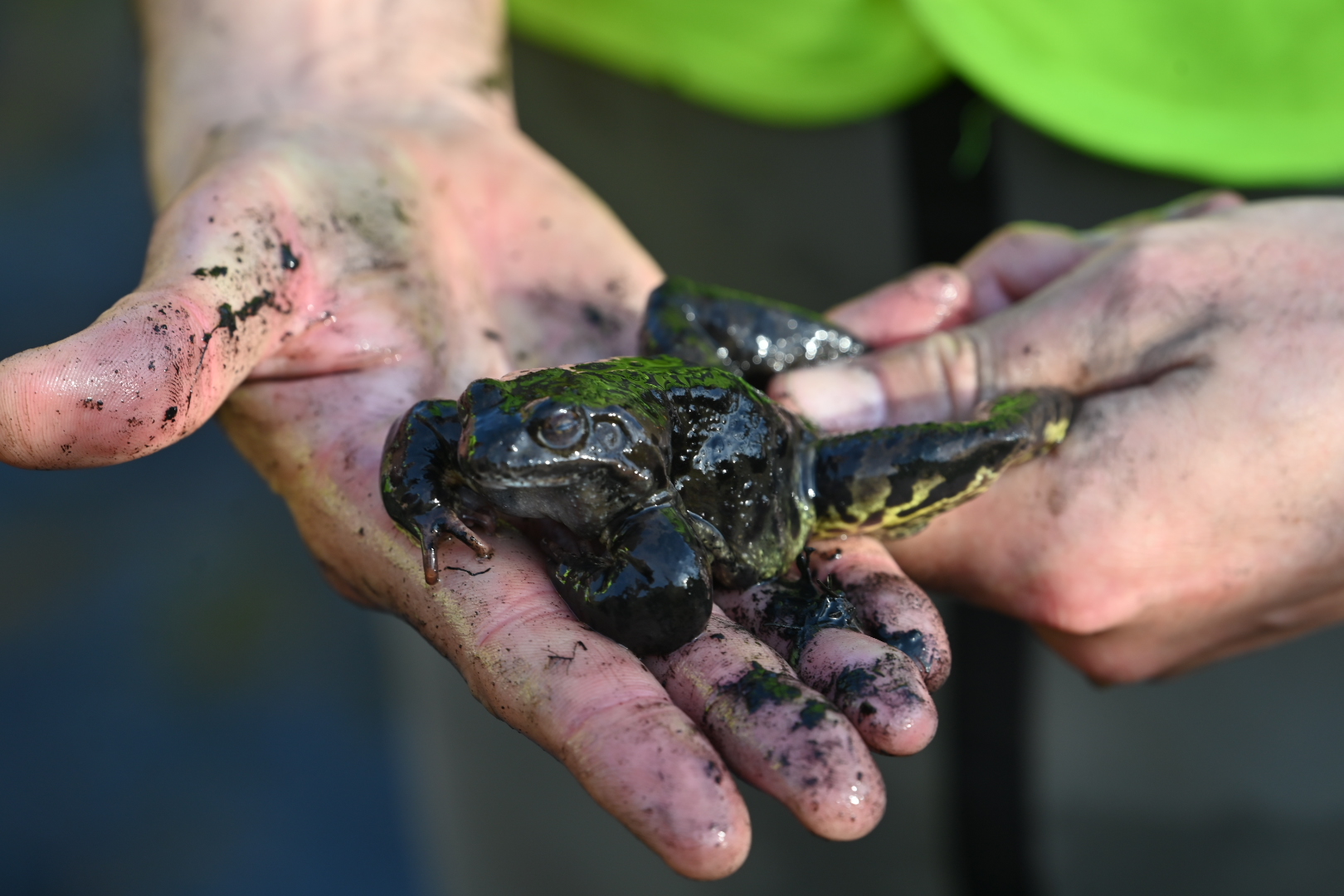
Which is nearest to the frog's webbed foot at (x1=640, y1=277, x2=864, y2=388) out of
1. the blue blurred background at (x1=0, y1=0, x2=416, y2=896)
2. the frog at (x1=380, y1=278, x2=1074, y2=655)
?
the frog at (x1=380, y1=278, x2=1074, y2=655)

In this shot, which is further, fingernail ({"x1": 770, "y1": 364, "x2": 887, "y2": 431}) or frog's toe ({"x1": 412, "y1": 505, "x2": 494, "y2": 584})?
fingernail ({"x1": 770, "y1": 364, "x2": 887, "y2": 431})

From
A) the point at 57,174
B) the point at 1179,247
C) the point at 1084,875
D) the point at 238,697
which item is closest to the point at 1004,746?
the point at 1084,875

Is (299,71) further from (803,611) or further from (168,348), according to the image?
(803,611)

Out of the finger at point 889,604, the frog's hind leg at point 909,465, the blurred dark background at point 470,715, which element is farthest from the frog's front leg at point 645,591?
the blurred dark background at point 470,715

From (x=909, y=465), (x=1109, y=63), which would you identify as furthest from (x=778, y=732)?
(x=1109, y=63)

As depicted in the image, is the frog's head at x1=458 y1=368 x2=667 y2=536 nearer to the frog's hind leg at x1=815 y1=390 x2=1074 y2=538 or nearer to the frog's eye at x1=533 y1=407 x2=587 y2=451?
the frog's eye at x1=533 y1=407 x2=587 y2=451

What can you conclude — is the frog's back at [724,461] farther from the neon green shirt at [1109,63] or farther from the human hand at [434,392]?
the neon green shirt at [1109,63]

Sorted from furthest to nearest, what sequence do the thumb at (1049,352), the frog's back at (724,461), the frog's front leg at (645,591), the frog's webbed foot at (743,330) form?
the frog's webbed foot at (743,330)
the thumb at (1049,352)
the frog's back at (724,461)
the frog's front leg at (645,591)
